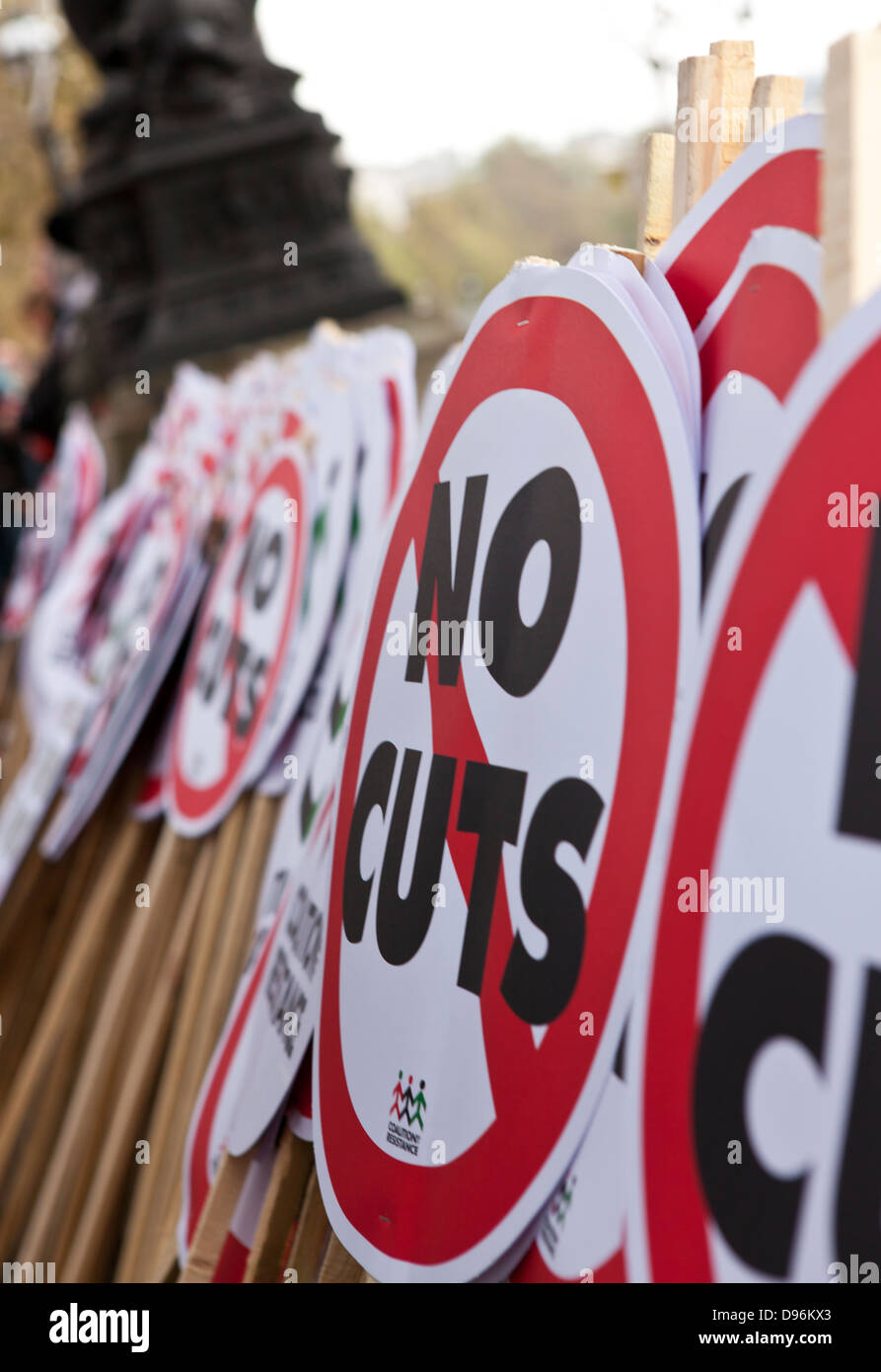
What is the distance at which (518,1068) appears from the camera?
105 cm

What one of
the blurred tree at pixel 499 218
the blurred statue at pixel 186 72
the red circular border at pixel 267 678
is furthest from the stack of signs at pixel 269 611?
the blurred tree at pixel 499 218

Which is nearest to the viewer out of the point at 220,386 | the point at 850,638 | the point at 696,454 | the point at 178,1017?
the point at 850,638

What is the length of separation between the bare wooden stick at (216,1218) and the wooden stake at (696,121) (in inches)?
45.3

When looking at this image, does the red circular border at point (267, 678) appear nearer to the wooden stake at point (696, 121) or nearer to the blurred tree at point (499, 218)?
the wooden stake at point (696, 121)

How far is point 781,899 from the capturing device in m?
0.80

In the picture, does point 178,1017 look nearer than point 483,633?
No

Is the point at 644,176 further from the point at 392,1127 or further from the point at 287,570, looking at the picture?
the point at 287,570

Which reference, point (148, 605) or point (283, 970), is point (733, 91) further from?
point (148, 605)

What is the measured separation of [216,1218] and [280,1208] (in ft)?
0.56

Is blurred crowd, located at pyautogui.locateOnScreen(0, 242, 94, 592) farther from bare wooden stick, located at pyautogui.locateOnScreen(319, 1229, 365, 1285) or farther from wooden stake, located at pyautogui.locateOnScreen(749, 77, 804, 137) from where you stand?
wooden stake, located at pyautogui.locateOnScreen(749, 77, 804, 137)

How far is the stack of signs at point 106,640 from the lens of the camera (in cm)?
280

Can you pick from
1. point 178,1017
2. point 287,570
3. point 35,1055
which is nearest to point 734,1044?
point 178,1017

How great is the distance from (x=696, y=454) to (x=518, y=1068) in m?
0.49
